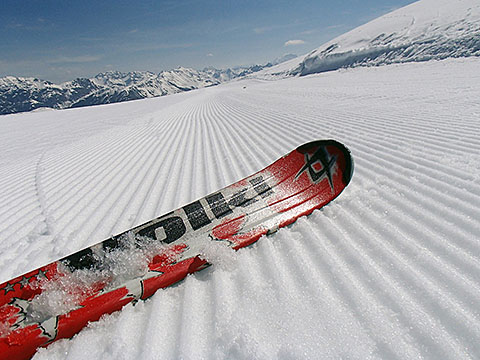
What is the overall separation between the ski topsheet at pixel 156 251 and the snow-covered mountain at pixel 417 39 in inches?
1113

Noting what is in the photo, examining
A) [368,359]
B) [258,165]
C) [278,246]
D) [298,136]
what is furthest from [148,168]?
[368,359]

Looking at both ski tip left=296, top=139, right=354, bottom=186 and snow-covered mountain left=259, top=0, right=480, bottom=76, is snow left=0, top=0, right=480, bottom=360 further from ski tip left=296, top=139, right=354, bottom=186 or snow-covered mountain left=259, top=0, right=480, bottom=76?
snow-covered mountain left=259, top=0, right=480, bottom=76

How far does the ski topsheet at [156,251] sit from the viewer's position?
1803 millimetres

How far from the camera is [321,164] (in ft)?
10.0

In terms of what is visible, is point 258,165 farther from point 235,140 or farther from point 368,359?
point 368,359

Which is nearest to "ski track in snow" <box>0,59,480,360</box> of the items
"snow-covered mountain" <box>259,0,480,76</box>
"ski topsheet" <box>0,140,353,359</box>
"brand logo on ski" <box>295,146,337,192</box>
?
"ski topsheet" <box>0,140,353,359</box>

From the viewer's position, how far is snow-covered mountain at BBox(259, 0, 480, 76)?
2603 cm

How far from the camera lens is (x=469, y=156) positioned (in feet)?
11.2

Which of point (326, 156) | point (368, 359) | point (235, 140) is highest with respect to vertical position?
point (326, 156)

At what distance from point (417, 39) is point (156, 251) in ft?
134

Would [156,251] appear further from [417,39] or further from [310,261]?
[417,39]

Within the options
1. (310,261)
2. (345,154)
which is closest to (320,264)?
(310,261)

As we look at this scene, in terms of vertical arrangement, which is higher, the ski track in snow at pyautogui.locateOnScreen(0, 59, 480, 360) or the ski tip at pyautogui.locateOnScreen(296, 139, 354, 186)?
the ski tip at pyautogui.locateOnScreen(296, 139, 354, 186)

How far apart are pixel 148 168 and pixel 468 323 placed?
17.0 feet
